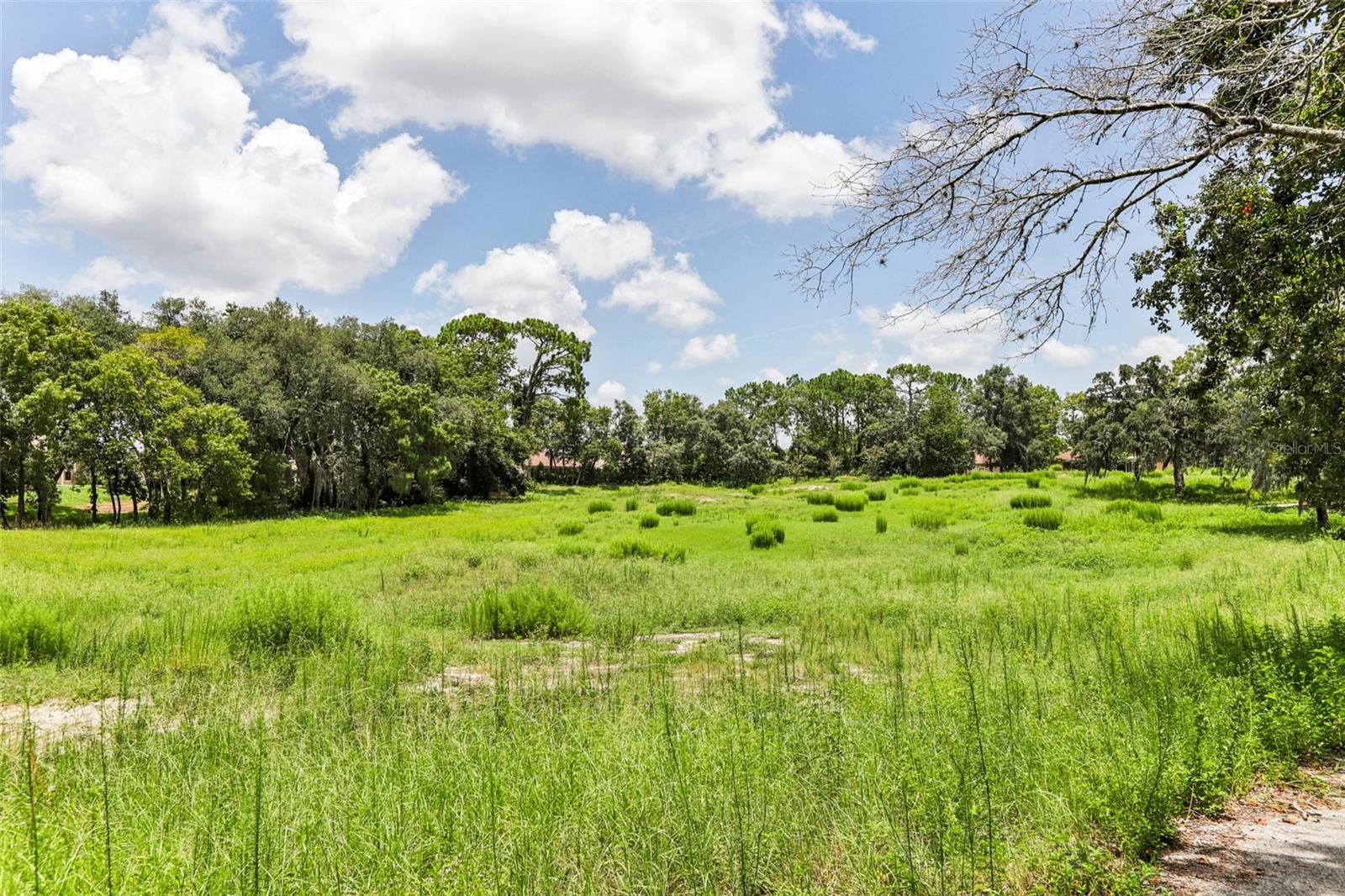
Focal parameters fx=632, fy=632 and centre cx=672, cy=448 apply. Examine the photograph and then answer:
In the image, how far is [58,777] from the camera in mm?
4250

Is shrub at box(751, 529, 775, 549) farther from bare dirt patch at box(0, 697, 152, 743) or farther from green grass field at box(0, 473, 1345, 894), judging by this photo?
bare dirt patch at box(0, 697, 152, 743)

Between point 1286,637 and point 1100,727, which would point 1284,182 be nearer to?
point 1286,637

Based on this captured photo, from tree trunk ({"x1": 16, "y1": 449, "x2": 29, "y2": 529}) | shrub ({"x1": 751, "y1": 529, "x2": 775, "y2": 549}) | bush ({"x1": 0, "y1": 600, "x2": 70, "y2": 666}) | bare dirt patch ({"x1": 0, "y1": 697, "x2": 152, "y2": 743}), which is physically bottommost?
shrub ({"x1": 751, "y1": 529, "x2": 775, "y2": 549})

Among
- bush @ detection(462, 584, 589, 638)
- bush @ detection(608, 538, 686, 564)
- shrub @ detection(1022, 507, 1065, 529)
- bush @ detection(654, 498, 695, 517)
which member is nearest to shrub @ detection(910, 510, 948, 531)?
shrub @ detection(1022, 507, 1065, 529)

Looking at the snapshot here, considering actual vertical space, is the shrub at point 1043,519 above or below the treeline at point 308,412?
below

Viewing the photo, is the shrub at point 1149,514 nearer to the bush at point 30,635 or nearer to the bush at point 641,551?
the bush at point 641,551

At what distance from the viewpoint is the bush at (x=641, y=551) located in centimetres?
1797

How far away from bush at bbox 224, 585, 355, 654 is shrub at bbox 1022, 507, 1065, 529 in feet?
70.3

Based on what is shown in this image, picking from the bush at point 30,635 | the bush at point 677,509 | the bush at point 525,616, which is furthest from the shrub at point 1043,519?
the bush at point 30,635

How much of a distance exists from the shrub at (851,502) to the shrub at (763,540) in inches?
400

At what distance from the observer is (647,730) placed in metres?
5.09

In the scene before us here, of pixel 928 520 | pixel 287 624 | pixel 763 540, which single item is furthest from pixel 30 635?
pixel 928 520

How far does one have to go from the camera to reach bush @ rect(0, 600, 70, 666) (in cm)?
810

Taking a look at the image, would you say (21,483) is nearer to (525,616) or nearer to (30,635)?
(30,635)
